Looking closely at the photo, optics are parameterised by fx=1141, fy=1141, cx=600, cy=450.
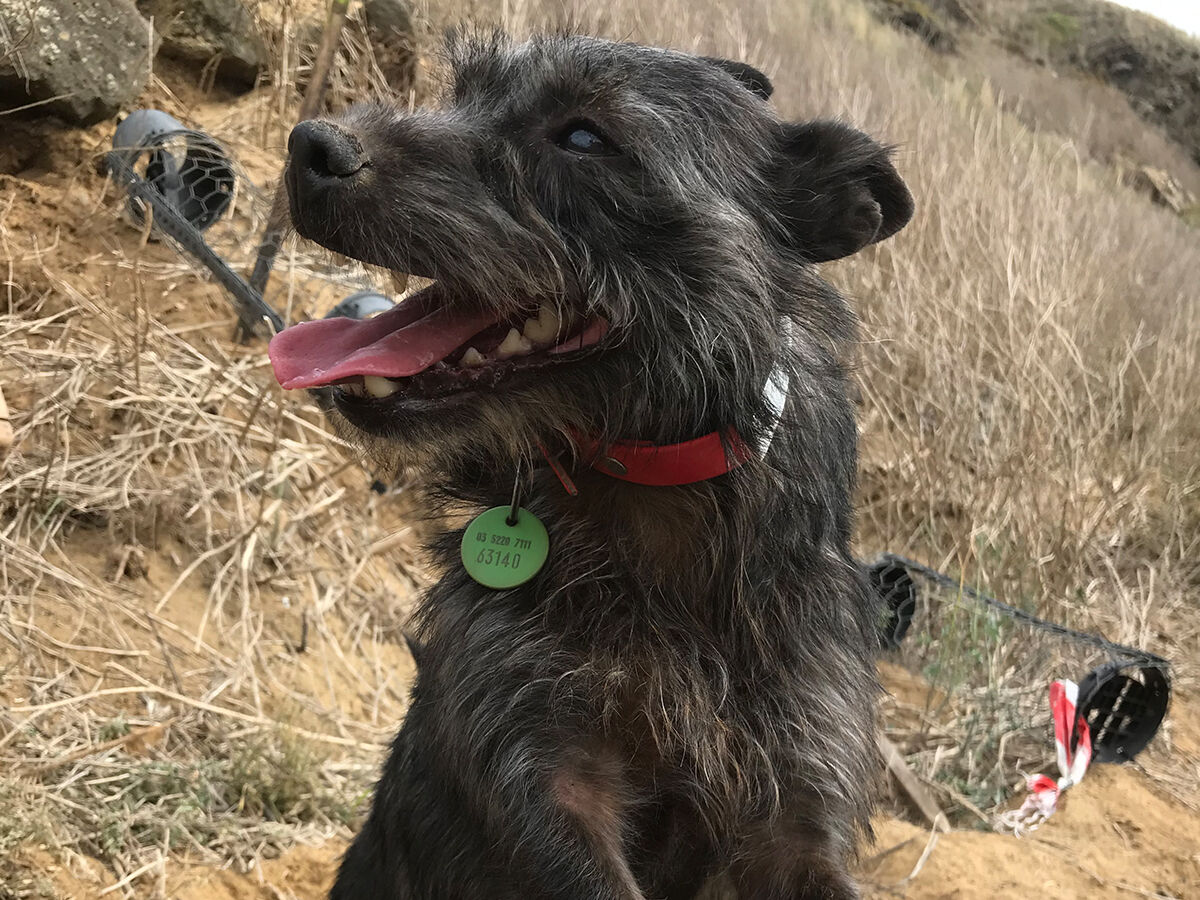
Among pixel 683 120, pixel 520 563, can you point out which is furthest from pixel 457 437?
pixel 683 120

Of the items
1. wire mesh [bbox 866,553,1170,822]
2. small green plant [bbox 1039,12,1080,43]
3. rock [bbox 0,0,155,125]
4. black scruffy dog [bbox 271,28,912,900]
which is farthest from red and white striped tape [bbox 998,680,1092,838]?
small green plant [bbox 1039,12,1080,43]

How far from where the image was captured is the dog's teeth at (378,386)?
2061 millimetres

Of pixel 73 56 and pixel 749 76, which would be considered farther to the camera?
pixel 73 56

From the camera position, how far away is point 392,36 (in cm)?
758

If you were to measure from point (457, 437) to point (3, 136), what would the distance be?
421cm

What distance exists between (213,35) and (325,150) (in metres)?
5.34

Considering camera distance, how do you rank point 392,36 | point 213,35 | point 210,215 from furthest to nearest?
point 392,36
point 213,35
point 210,215

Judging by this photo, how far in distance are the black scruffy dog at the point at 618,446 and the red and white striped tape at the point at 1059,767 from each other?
213 centimetres

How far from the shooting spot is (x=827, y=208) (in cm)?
244

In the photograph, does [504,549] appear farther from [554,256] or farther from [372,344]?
[554,256]

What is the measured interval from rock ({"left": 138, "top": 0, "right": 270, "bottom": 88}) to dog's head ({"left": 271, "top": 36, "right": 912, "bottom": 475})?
191 inches

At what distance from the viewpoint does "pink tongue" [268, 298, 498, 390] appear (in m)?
2.06

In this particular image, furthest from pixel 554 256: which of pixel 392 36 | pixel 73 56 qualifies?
pixel 392 36

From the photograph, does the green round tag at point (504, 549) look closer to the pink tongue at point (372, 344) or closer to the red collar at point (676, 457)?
the red collar at point (676, 457)
